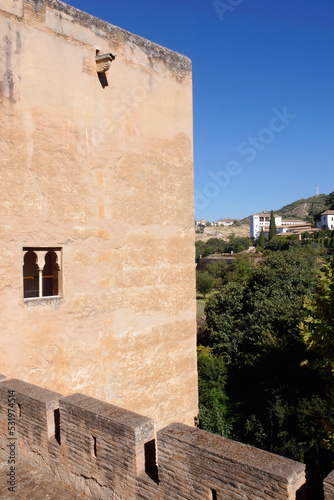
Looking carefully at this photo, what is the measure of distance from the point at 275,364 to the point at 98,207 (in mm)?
13791

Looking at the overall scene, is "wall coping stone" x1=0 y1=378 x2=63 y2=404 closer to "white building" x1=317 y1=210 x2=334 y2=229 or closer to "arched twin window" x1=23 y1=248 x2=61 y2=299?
"arched twin window" x1=23 y1=248 x2=61 y2=299

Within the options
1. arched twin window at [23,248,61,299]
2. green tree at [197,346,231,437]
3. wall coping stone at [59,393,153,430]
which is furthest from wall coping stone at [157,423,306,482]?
green tree at [197,346,231,437]

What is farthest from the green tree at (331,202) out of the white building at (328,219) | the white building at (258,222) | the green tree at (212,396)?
the green tree at (212,396)

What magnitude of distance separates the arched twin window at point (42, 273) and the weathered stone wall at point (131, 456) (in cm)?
181

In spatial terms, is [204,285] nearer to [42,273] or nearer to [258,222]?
[42,273]

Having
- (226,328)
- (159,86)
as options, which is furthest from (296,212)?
(159,86)

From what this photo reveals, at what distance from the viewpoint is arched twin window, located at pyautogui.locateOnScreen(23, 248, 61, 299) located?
6.18 meters

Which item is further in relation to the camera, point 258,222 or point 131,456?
point 258,222

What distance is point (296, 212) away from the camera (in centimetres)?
18338

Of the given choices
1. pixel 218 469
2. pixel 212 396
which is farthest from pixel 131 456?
pixel 212 396

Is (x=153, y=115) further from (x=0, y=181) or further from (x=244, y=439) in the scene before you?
(x=244, y=439)

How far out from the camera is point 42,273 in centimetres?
656

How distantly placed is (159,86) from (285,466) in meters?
6.97

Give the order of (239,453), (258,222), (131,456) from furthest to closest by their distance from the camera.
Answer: (258,222), (131,456), (239,453)
